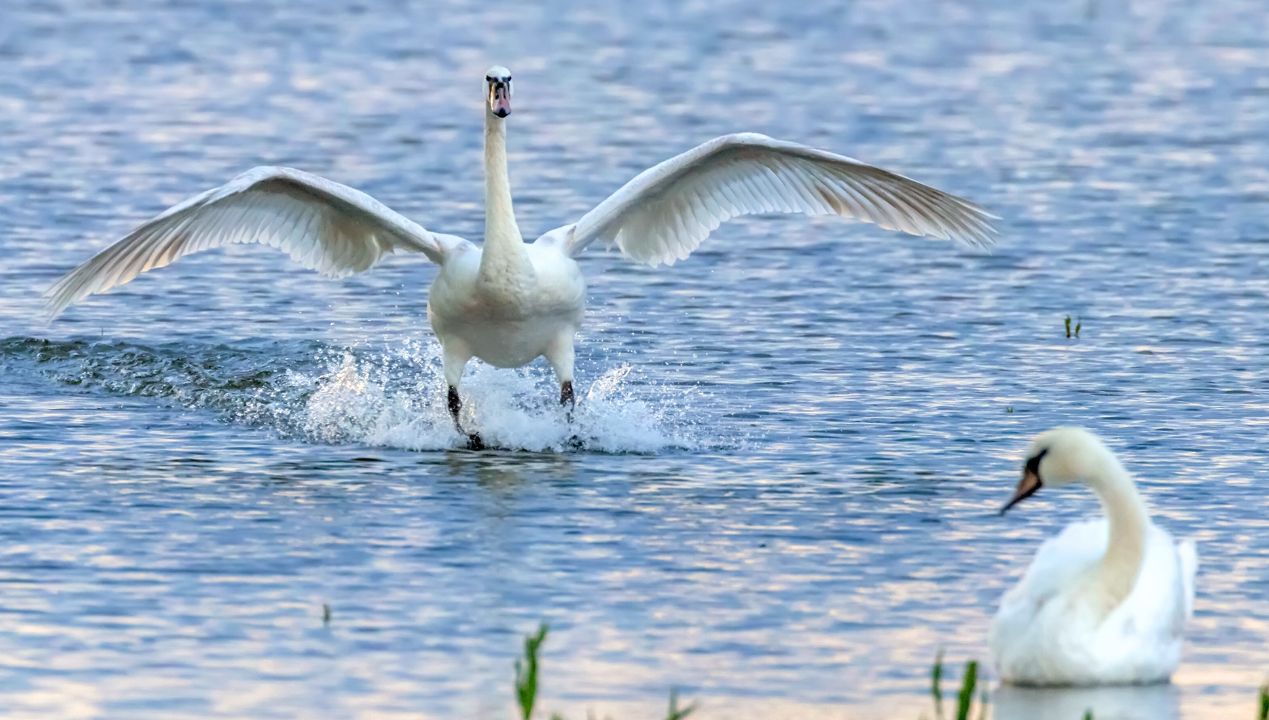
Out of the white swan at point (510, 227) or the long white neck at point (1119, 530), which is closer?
the long white neck at point (1119, 530)

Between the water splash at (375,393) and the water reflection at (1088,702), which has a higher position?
the water splash at (375,393)

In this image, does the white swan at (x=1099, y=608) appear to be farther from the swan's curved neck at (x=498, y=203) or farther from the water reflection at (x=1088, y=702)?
the swan's curved neck at (x=498, y=203)

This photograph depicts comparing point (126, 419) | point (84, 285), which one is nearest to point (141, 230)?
point (84, 285)

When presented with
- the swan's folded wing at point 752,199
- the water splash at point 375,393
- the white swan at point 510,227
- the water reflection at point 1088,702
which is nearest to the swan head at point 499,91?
the white swan at point 510,227

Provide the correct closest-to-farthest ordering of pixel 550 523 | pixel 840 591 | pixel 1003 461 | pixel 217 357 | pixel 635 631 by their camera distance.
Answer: pixel 635 631, pixel 840 591, pixel 550 523, pixel 1003 461, pixel 217 357

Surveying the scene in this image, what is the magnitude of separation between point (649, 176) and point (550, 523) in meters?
2.47

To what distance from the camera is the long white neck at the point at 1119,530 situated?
319 inches

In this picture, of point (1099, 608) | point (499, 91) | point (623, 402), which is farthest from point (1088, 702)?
point (623, 402)

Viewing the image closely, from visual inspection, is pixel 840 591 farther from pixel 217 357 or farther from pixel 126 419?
pixel 217 357

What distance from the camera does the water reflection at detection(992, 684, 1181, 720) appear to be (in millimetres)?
7927

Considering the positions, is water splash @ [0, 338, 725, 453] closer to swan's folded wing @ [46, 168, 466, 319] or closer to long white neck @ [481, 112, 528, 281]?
swan's folded wing @ [46, 168, 466, 319]

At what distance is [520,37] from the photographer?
29062 mm

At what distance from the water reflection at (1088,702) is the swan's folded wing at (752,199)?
4.79 m

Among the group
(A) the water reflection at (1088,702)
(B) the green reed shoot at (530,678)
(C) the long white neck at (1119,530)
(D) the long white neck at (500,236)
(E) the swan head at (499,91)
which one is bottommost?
(A) the water reflection at (1088,702)
